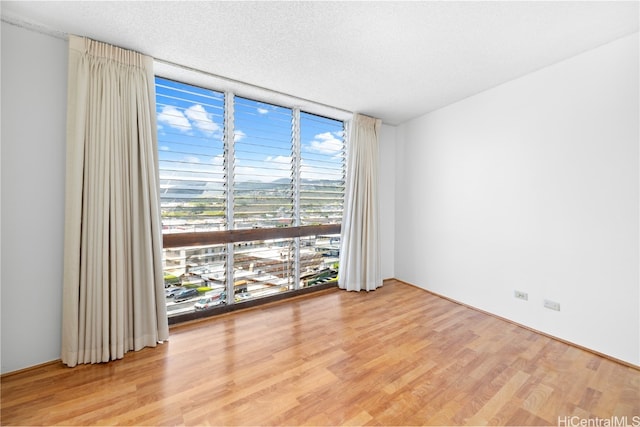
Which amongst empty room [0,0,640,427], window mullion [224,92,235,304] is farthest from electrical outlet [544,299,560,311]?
window mullion [224,92,235,304]

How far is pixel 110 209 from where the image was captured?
1.99 m

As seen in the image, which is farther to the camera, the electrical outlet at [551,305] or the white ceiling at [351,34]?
the electrical outlet at [551,305]

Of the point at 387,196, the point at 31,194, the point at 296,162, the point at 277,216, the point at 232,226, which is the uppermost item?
the point at 296,162

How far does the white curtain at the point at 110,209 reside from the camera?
1887 mm

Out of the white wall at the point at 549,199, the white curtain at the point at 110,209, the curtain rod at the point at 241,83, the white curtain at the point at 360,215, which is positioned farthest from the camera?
the white curtain at the point at 360,215

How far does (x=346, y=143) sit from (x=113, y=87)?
9.03ft

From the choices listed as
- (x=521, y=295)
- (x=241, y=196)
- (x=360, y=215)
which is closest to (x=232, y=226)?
(x=241, y=196)

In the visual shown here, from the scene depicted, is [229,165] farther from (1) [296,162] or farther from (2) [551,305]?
(2) [551,305]

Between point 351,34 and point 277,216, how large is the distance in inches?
81.0

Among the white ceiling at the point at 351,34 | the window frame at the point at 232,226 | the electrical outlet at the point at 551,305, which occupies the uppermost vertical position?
the white ceiling at the point at 351,34

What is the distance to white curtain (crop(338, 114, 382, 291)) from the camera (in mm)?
3561

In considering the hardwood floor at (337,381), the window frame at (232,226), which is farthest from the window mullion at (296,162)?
the hardwood floor at (337,381)

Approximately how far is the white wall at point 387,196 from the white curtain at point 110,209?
3002 millimetres

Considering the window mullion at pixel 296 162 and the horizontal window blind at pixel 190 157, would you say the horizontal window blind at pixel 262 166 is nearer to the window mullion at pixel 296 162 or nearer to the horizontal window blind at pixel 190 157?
the window mullion at pixel 296 162
